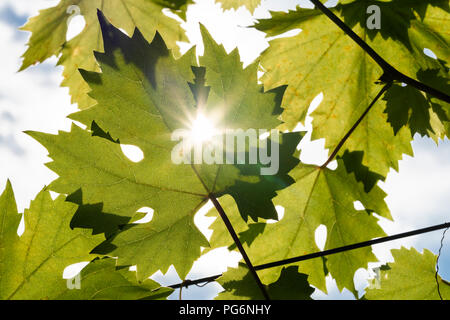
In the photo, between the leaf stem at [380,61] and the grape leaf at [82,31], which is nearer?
the leaf stem at [380,61]

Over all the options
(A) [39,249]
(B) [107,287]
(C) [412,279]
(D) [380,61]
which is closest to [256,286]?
(B) [107,287]

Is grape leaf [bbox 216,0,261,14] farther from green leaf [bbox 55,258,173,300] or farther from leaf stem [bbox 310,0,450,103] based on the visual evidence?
green leaf [bbox 55,258,173,300]

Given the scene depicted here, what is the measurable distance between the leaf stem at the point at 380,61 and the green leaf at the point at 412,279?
3.33ft

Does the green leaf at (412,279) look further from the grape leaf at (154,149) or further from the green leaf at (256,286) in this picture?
the grape leaf at (154,149)

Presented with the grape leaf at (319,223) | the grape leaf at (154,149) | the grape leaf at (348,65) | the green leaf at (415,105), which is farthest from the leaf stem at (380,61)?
the grape leaf at (154,149)

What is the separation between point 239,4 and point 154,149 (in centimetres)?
184

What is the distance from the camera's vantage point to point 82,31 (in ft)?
9.11

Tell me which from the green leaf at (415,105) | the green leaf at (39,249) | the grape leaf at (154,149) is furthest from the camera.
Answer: the green leaf at (415,105)

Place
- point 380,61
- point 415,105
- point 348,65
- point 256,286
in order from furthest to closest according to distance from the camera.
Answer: point 348,65 < point 415,105 < point 380,61 < point 256,286

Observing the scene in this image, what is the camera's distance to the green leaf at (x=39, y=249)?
1321 millimetres

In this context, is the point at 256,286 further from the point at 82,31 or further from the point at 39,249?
the point at 82,31

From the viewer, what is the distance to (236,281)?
1423 millimetres
